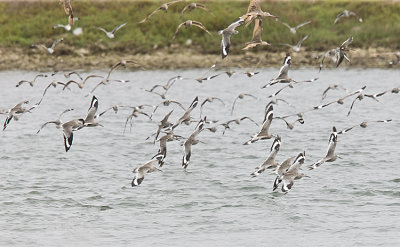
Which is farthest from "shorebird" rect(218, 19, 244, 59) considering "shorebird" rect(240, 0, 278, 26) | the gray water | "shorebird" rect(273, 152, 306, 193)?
the gray water

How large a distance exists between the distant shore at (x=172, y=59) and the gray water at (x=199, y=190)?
12797 millimetres

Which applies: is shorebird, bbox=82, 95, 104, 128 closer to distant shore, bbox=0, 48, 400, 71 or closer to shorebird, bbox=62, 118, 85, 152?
shorebird, bbox=62, 118, 85, 152

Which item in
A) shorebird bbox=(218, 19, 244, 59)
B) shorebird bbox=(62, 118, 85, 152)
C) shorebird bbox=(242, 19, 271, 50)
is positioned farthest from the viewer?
shorebird bbox=(62, 118, 85, 152)

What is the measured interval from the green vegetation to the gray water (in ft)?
48.9

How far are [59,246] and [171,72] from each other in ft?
110

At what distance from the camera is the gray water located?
19.6 meters

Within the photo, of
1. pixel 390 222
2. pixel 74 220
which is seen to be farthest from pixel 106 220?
pixel 390 222

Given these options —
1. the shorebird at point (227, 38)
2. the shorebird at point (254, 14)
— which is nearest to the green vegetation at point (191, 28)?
the shorebird at point (254, 14)

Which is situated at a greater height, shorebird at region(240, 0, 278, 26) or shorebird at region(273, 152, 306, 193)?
shorebird at region(240, 0, 278, 26)

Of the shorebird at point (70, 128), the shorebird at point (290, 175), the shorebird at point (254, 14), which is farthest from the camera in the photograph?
the shorebird at point (70, 128)

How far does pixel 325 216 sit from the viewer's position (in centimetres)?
2092

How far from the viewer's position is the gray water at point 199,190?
1959 cm

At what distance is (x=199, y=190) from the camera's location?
23922 millimetres

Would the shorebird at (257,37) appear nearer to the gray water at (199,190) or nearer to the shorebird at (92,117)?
the gray water at (199,190)
